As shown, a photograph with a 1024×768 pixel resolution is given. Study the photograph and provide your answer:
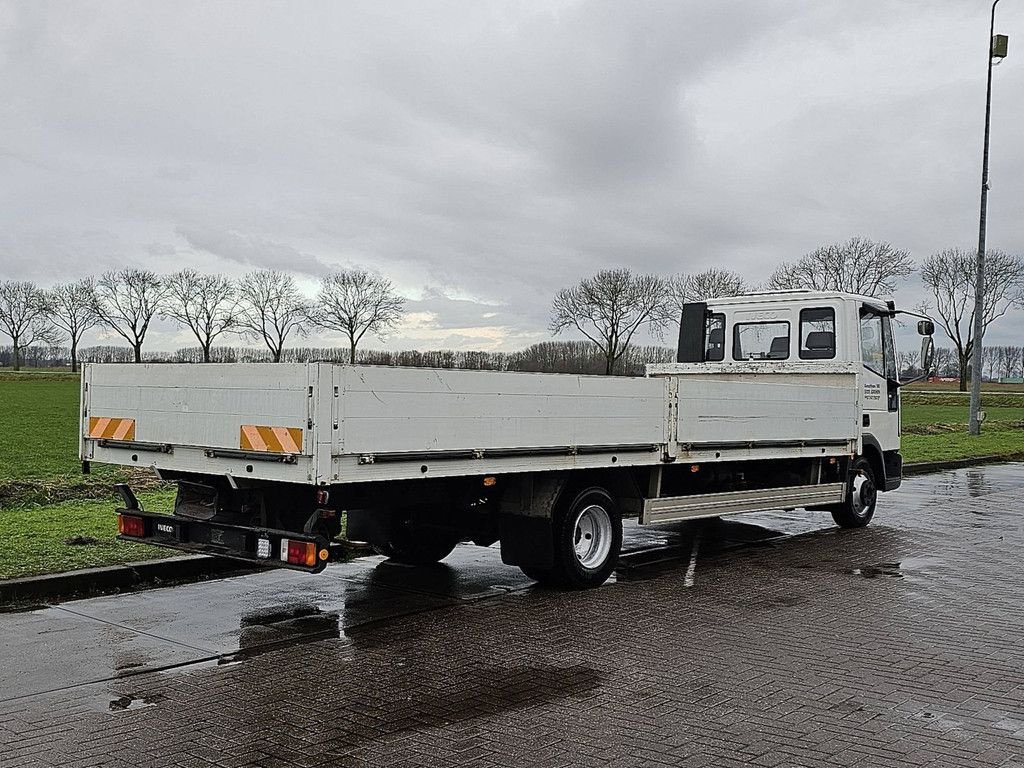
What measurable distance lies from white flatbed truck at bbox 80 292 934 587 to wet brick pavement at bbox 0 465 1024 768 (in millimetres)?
617

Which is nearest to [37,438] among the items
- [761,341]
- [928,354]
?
[761,341]

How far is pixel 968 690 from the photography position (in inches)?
233

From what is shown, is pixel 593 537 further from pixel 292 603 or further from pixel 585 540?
pixel 292 603

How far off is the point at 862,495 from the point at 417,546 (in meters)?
6.27

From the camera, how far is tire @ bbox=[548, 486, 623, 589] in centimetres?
851

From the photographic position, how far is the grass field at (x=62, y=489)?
8805 millimetres

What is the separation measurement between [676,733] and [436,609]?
10.4 feet

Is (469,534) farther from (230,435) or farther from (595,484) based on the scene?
(230,435)

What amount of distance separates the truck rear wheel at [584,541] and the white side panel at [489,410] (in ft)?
1.93

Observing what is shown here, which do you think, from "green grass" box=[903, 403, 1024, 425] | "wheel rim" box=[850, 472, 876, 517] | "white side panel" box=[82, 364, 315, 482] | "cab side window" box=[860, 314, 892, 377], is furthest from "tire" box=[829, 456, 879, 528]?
"green grass" box=[903, 403, 1024, 425]

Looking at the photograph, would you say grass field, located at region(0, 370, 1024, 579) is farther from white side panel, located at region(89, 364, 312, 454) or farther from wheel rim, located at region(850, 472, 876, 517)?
wheel rim, located at region(850, 472, 876, 517)

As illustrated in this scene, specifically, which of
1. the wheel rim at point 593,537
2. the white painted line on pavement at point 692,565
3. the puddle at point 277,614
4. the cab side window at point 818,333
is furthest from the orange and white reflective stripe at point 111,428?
the cab side window at point 818,333

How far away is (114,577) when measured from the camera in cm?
834

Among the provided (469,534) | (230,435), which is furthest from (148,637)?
(469,534)
